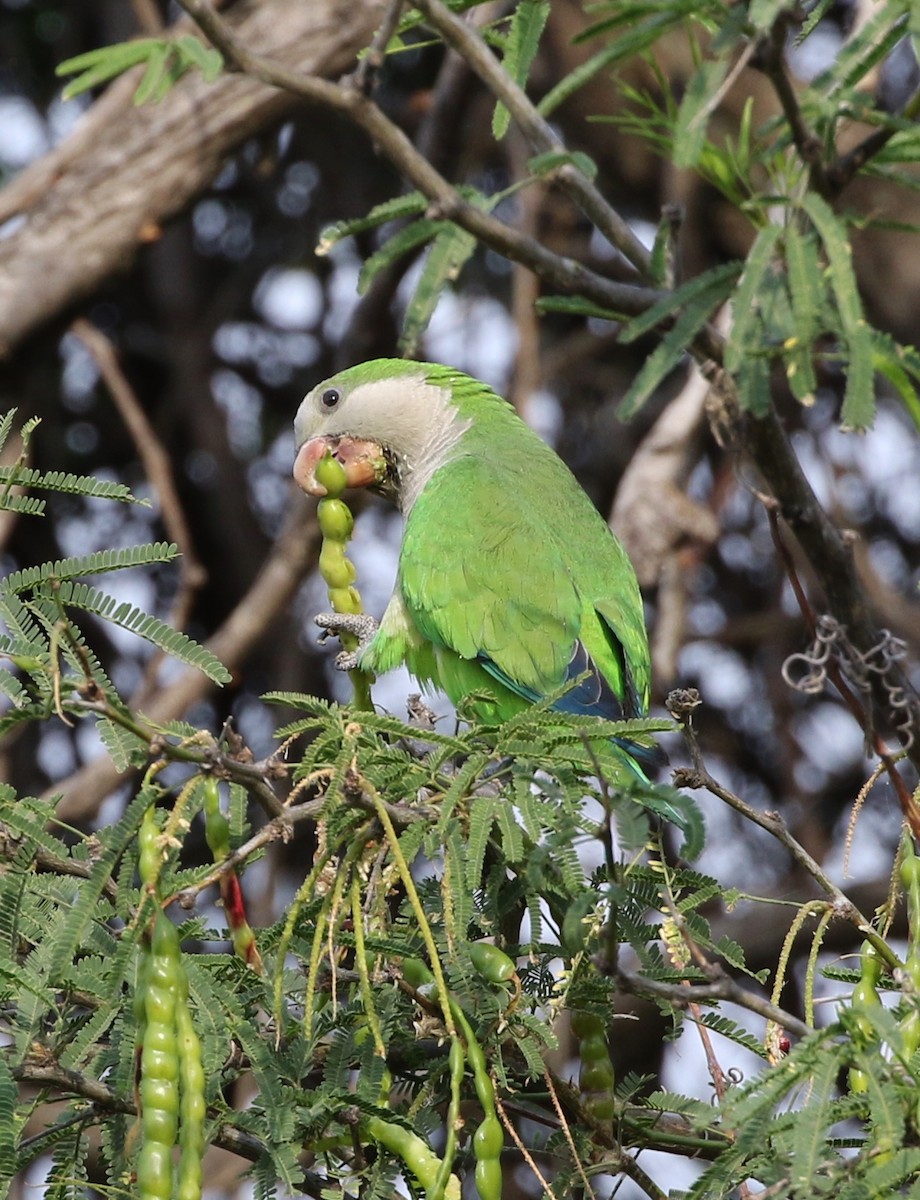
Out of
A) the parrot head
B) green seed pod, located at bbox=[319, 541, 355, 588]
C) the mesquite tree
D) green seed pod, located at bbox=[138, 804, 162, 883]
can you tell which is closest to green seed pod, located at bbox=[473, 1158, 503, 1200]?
the mesquite tree

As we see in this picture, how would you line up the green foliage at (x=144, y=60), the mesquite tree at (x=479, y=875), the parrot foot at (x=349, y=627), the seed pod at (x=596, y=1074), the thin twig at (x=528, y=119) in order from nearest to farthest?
the mesquite tree at (x=479, y=875) < the seed pod at (x=596, y=1074) < the thin twig at (x=528, y=119) < the green foliage at (x=144, y=60) < the parrot foot at (x=349, y=627)

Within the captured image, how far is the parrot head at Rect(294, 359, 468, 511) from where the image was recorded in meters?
4.16

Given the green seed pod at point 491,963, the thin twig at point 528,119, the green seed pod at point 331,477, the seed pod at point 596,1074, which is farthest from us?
the green seed pod at point 331,477

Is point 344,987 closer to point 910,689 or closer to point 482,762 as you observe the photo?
point 482,762

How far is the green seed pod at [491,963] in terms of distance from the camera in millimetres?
1938

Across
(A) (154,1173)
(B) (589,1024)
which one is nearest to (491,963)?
(B) (589,1024)

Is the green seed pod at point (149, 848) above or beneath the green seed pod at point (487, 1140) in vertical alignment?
above

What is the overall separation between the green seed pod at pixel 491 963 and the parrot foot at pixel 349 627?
4.19ft

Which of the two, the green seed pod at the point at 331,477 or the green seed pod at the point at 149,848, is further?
the green seed pod at the point at 331,477

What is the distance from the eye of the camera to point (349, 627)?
3.30 meters

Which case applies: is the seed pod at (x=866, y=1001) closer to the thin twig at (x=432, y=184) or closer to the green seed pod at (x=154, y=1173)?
the green seed pod at (x=154, y=1173)

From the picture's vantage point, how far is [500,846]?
6.65ft

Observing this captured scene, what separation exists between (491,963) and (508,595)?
1526 millimetres

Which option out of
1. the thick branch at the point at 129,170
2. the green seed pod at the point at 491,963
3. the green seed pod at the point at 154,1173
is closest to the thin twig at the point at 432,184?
the green seed pod at the point at 491,963
